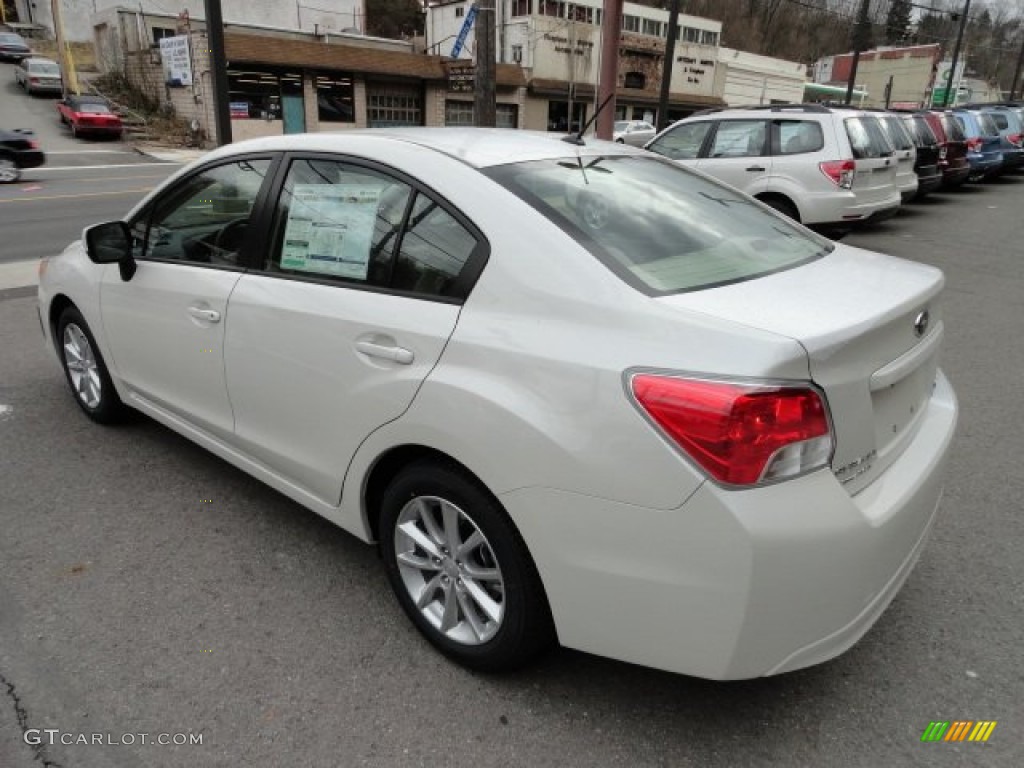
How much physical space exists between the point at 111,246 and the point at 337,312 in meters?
1.63

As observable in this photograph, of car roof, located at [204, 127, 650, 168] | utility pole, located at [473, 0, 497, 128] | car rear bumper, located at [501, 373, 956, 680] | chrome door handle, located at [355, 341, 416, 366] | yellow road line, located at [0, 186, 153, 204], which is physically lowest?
yellow road line, located at [0, 186, 153, 204]

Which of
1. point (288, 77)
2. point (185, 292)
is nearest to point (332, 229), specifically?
point (185, 292)

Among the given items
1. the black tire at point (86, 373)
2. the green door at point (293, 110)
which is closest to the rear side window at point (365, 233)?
the black tire at point (86, 373)

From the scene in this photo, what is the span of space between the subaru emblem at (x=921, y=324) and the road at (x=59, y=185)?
10.3 metres

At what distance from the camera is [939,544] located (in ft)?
10.2

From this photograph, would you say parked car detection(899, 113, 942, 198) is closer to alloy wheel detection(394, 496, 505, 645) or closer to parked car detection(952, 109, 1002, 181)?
parked car detection(952, 109, 1002, 181)

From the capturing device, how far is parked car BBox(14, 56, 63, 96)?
35.3 m

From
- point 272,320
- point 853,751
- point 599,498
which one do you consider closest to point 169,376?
point 272,320

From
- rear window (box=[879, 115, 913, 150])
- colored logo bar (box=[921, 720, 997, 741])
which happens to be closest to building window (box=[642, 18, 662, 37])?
rear window (box=[879, 115, 913, 150])

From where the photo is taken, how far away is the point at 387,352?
7.64 feet

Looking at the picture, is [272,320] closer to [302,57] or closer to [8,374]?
[8,374]

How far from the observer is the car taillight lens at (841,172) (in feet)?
30.3

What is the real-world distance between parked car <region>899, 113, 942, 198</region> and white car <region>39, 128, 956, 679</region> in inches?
476

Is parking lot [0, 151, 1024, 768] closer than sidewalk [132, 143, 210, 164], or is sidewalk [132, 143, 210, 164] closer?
parking lot [0, 151, 1024, 768]
